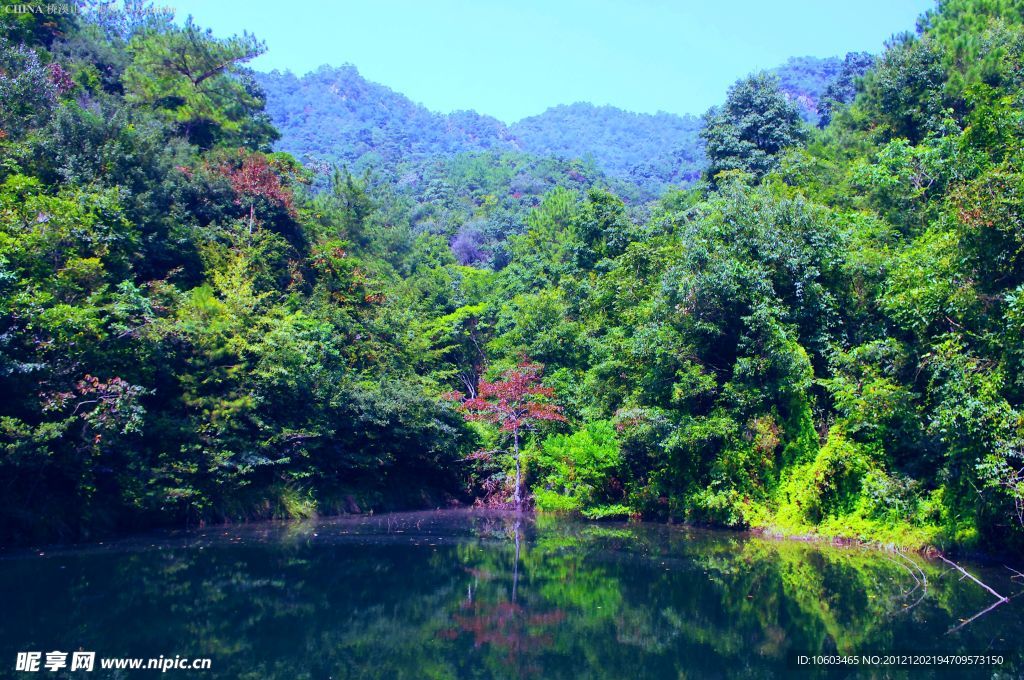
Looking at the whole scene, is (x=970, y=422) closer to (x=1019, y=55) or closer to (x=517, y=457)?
(x=517, y=457)

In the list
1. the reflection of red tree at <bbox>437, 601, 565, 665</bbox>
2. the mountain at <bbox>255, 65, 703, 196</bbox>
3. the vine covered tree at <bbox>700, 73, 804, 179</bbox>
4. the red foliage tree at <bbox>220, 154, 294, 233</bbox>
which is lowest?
the reflection of red tree at <bbox>437, 601, 565, 665</bbox>

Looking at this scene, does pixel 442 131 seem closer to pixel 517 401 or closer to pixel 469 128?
pixel 469 128

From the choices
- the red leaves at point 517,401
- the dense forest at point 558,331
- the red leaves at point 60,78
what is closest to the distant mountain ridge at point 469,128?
the dense forest at point 558,331

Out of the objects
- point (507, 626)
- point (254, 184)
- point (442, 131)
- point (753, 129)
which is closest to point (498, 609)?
point (507, 626)

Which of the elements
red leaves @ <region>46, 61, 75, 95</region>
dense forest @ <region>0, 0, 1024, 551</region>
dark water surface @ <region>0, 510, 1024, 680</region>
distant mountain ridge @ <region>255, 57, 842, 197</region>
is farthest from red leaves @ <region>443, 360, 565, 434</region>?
distant mountain ridge @ <region>255, 57, 842, 197</region>

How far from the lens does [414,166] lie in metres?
84.5

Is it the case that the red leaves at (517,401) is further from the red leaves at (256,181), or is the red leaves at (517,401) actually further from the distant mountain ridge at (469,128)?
the distant mountain ridge at (469,128)

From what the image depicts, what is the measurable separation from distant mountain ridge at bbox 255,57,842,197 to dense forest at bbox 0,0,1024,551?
66331 millimetres

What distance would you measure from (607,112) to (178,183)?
15812cm

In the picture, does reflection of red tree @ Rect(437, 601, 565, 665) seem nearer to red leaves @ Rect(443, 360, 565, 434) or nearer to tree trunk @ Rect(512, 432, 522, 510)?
red leaves @ Rect(443, 360, 565, 434)

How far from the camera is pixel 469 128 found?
5463 inches

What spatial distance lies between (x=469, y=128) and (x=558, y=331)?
11970cm

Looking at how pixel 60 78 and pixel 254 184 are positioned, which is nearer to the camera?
pixel 60 78

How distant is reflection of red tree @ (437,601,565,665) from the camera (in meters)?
7.89
